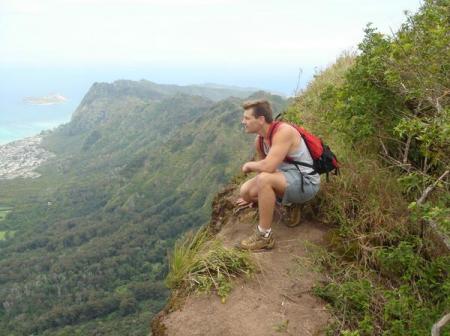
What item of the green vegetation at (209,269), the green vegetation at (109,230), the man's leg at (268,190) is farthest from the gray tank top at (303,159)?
the green vegetation at (109,230)

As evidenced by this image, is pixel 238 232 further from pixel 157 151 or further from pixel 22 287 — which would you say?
pixel 157 151

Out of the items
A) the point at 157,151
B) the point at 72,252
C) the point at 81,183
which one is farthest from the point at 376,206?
the point at 81,183

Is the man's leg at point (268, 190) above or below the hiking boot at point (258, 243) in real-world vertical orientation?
above

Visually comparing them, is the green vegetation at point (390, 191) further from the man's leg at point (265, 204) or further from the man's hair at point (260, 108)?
A: the man's hair at point (260, 108)

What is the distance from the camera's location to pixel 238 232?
5957mm

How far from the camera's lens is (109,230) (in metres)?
131

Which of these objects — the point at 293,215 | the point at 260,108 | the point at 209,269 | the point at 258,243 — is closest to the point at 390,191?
the point at 293,215

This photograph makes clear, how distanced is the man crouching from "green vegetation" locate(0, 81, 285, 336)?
121 ft

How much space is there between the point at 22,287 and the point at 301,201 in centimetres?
10301

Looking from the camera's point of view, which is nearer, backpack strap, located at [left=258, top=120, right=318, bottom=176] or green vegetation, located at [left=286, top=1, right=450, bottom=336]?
green vegetation, located at [left=286, top=1, right=450, bottom=336]

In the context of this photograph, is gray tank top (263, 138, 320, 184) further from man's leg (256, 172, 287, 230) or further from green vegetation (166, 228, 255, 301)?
green vegetation (166, 228, 255, 301)

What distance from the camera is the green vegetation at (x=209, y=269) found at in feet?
14.9

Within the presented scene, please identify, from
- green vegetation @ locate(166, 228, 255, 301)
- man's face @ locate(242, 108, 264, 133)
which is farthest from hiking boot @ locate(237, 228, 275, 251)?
man's face @ locate(242, 108, 264, 133)

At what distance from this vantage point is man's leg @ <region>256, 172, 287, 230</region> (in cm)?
505
